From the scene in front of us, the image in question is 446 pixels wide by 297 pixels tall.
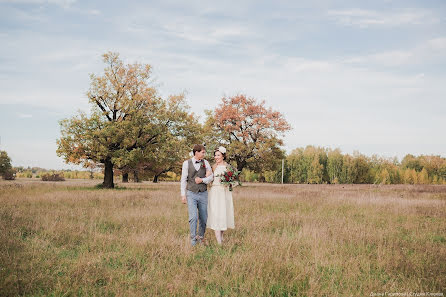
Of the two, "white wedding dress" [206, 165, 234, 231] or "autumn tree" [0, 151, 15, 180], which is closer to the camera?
"white wedding dress" [206, 165, 234, 231]

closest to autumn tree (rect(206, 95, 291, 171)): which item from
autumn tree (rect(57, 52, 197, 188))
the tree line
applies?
autumn tree (rect(57, 52, 197, 188))

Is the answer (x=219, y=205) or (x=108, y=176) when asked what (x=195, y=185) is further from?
(x=108, y=176)

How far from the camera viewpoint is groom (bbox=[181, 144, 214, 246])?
266 inches

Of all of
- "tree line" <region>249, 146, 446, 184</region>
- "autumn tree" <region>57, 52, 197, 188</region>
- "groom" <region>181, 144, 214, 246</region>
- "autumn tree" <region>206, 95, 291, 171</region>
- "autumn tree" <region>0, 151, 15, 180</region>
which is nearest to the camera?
"groom" <region>181, 144, 214, 246</region>

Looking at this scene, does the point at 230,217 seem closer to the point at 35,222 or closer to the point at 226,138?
the point at 35,222

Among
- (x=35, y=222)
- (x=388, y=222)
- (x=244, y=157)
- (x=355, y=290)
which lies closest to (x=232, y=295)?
(x=355, y=290)

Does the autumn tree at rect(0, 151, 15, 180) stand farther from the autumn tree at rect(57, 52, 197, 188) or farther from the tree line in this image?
the tree line

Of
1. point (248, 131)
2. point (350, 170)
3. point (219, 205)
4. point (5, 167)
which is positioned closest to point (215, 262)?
point (219, 205)

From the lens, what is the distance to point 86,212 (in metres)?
10.9

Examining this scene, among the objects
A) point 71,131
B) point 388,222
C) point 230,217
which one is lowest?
point 388,222

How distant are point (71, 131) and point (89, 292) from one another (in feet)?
73.5

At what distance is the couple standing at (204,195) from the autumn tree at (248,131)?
25.8 metres

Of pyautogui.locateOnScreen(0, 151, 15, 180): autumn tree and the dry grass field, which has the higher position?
pyautogui.locateOnScreen(0, 151, 15, 180): autumn tree

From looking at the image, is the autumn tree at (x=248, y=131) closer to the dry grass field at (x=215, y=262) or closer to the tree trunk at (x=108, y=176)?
the tree trunk at (x=108, y=176)
